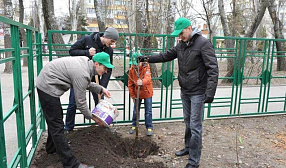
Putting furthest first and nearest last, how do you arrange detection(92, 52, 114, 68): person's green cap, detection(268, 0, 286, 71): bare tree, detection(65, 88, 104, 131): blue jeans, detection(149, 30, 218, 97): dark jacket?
detection(268, 0, 286, 71): bare tree
detection(65, 88, 104, 131): blue jeans
detection(149, 30, 218, 97): dark jacket
detection(92, 52, 114, 68): person's green cap

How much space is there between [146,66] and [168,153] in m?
1.51

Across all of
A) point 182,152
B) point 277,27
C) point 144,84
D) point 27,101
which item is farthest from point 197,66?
point 277,27

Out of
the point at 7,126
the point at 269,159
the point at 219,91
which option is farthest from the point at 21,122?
the point at 219,91

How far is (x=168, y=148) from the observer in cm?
398

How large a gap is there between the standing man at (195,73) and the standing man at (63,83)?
1.04 metres

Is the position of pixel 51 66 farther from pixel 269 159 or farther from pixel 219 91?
pixel 219 91

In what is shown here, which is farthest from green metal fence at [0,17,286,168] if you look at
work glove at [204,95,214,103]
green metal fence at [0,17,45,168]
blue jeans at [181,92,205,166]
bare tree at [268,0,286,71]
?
bare tree at [268,0,286,71]

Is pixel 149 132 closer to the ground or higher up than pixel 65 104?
closer to the ground

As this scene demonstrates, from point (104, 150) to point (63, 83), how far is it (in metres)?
1.24

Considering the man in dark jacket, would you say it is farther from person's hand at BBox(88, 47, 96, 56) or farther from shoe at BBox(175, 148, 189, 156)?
shoe at BBox(175, 148, 189, 156)

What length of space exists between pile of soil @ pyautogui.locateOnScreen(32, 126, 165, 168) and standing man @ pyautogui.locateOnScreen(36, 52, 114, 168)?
0.43 m

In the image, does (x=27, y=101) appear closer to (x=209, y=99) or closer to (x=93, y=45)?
(x=93, y=45)

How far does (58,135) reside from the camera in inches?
112

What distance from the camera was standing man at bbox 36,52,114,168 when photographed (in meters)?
2.66
